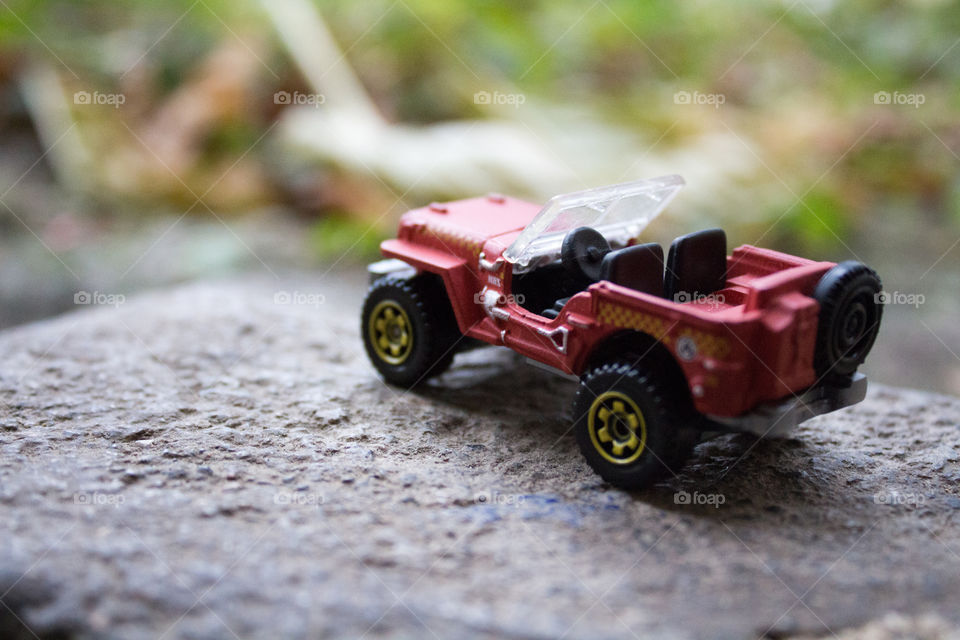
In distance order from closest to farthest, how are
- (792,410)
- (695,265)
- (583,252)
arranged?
(792,410), (695,265), (583,252)

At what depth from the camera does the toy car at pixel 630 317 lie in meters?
2.90

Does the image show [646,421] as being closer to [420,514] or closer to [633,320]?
[633,320]

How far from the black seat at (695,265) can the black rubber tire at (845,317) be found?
0.44m

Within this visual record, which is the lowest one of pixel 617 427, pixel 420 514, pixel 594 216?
pixel 420 514

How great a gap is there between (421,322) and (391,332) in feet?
0.81

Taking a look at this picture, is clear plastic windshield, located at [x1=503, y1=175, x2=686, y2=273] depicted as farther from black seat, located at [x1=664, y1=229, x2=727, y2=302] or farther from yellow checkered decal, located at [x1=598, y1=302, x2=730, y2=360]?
yellow checkered decal, located at [x1=598, y1=302, x2=730, y2=360]

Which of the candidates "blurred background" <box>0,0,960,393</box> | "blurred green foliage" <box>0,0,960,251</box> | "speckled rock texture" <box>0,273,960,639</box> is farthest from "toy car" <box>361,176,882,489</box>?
"blurred green foliage" <box>0,0,960,251</box>

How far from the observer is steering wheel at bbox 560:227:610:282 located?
354 cm

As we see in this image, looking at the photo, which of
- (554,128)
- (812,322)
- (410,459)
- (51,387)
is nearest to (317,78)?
(554,128)

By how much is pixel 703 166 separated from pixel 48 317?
13.9ft

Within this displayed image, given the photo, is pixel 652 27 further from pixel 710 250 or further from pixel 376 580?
pixel 376 580

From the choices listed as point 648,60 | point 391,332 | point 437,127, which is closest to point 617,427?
point 391,332

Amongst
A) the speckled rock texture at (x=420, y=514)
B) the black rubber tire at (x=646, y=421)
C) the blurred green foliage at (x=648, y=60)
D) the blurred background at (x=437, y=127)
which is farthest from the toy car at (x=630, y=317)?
the blurred green foliage at (x=648, y=60)

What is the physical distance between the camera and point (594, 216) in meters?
3.66
